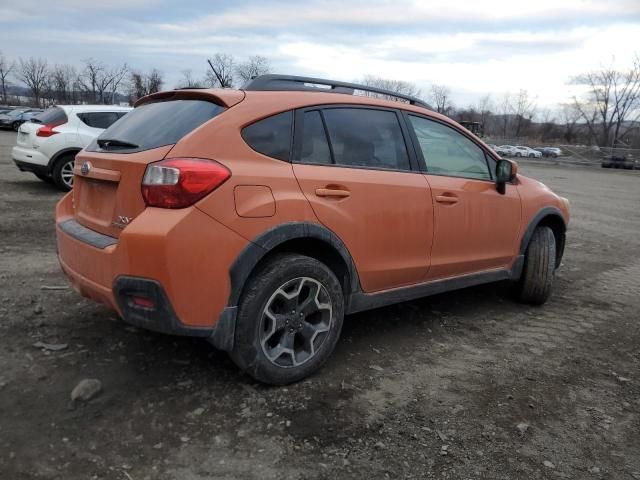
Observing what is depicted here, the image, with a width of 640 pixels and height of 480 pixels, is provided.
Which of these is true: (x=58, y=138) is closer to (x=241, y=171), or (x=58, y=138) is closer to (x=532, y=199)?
(x=241, y=171)

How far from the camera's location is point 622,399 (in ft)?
10.7

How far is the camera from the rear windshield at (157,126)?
2.95 meters

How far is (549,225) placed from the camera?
5113 mm

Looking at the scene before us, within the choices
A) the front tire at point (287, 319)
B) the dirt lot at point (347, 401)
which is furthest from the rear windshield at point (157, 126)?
the dirt lot at point (347, 401)

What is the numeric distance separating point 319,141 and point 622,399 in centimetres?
242

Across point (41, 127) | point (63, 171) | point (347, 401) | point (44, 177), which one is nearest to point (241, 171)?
point (347, 401)

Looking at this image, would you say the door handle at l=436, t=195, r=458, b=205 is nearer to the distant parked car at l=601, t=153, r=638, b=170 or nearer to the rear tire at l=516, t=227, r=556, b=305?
the rear tire at l=516, t=227, r=556, b=305

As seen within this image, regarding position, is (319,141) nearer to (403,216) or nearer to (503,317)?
(403,216)

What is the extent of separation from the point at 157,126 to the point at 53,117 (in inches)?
313

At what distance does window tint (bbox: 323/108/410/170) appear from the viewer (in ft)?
11.1

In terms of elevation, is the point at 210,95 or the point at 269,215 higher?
the point at 210,95

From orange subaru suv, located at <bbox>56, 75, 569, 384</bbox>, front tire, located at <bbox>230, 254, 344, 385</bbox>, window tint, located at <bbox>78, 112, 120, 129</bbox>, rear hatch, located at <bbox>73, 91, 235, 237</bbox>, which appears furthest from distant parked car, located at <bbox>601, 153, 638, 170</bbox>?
rear hatch, located at <bbox>73, 91, 235, 237</bbox>

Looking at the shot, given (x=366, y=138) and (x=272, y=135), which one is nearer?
(x=272, y=135)

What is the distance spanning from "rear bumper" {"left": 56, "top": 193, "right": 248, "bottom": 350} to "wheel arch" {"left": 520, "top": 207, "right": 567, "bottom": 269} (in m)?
2.88
